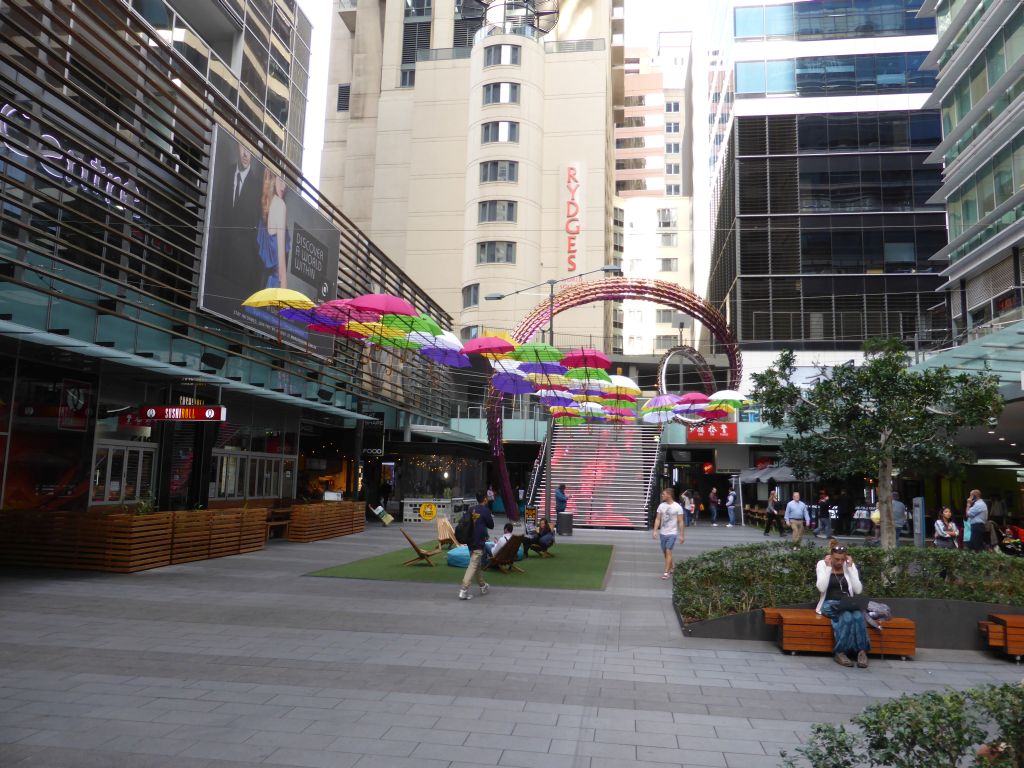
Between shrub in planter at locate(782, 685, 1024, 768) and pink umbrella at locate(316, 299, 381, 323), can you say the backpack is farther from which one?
shrub in planter at locate(782, 685, 1024, 768)

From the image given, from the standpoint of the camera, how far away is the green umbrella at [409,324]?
18297 mm

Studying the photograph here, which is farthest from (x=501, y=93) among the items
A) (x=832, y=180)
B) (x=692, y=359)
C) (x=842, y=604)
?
(x=842, y=604)

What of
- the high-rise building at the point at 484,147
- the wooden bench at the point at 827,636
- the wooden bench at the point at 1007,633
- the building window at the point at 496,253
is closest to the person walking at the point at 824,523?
the wooden bench at the point at 1007,633

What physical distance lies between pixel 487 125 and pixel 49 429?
43.9 metres

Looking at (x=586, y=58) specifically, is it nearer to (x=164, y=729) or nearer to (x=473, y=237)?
(x=473, y=237)

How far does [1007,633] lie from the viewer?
31.1 feet

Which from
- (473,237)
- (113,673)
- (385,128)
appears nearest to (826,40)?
(473,237)

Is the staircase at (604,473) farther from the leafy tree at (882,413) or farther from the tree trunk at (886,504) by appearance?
the tree trunk at (886,504)

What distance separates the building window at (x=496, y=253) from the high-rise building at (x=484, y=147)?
0.26 feet

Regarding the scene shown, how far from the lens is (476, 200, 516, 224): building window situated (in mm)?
54781

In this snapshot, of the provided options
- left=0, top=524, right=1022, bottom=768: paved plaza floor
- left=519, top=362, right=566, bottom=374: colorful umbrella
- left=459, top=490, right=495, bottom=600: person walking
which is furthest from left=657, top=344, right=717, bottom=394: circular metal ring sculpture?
left=0, top=524, right=1022, bottom=768: paved plaza floor

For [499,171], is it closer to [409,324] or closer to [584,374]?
[584,374]

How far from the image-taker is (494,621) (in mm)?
11195

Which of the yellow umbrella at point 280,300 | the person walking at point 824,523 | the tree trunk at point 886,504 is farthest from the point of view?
the person walking at point 824,523
